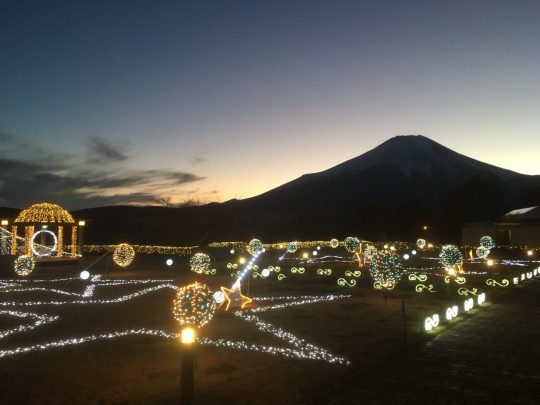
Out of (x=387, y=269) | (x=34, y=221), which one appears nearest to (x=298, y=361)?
(x=387, y=269)

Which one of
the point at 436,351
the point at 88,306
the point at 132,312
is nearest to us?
the point at 436,351

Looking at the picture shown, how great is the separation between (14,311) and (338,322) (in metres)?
10.8

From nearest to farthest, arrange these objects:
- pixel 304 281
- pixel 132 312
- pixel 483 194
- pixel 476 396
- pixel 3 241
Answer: pixel 476 396 < pixel 132 312 < pixel 304 281 < pixel 3 241 < pixel 483 194

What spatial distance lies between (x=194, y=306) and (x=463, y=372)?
5.18 meters

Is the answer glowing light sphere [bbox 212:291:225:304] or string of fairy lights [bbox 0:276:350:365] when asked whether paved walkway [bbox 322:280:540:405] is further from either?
glowing light sphere [bbox 212:291:225:304]

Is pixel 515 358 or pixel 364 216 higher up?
pixel 364 216

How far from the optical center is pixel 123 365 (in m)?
9.37

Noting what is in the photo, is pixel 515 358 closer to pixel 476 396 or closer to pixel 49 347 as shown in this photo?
pixel 476 396

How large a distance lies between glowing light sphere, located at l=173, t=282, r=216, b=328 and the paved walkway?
2415 millimetres

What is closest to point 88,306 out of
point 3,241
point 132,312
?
point 132,312

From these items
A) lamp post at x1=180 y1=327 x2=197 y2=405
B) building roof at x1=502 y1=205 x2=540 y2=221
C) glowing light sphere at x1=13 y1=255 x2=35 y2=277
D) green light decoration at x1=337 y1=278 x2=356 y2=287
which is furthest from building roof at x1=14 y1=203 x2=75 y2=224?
building roof at x1=502 y1=205 x2=540 y2=221

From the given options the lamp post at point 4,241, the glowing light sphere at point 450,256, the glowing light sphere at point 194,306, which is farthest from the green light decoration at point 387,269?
the lamp post at point 4,241

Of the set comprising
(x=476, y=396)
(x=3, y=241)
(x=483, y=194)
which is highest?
(x=483, y=194)

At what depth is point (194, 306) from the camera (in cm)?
767
